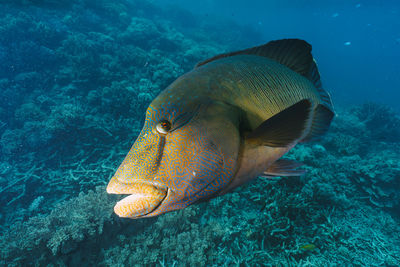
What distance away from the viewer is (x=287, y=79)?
143 centimetres

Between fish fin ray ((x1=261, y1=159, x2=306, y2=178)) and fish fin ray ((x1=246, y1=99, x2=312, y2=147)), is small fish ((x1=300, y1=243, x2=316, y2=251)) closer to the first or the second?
fish fin ray ((x1=261, y1=159, x2=306, y2=178))

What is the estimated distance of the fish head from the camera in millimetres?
887

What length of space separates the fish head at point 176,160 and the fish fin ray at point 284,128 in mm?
141

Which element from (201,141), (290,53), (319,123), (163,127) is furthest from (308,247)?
(163,127)

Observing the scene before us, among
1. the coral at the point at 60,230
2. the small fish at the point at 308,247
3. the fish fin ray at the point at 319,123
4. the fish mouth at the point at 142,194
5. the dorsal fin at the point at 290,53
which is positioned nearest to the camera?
the fish mouth at the point at 142,194

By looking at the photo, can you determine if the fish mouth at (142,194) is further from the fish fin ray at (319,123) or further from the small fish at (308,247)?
the small fish at (308,247)

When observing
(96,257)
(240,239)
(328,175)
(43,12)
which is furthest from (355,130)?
(43,12)

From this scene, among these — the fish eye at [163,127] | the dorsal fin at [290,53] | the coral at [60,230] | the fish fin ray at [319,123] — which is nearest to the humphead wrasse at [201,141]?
the fish eye at [163,127]

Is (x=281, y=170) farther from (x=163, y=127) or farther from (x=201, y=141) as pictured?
(x=163, y=127)

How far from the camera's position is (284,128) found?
98cm

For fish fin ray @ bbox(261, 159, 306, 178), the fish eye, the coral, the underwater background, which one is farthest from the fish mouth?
the coral

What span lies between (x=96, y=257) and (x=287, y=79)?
4.02 meters

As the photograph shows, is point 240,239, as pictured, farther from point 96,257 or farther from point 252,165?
point 252,165

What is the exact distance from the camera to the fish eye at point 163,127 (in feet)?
2.96
